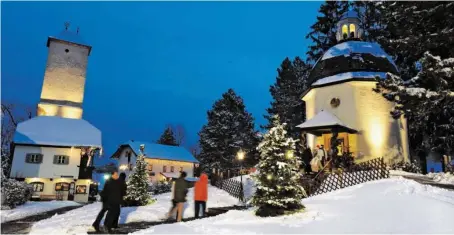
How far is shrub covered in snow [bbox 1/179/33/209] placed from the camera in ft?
55.0

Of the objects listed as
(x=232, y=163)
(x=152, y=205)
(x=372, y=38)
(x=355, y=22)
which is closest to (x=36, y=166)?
(x=152, y=205)

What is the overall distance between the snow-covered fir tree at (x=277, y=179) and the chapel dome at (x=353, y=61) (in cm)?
1681

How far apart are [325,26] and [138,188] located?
36740mm

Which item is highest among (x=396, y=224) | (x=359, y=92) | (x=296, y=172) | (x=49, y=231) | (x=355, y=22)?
(x=355, y=22)

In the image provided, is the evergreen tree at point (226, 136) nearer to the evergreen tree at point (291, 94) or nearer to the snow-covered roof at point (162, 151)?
the evergreen tree at point (291, 94)

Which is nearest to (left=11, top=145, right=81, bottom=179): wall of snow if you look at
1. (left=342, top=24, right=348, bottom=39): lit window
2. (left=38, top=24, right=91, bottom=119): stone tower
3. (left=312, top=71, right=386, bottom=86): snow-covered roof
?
(left=38, top=24, right=91, bottom=119): stone tower

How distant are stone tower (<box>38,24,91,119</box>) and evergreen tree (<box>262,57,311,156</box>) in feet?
81.9

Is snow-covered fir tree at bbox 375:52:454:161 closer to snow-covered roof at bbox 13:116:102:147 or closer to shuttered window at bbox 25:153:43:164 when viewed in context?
snow-covered roof at bbox 13:116:102:147

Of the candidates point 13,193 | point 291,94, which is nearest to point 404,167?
point 291,94

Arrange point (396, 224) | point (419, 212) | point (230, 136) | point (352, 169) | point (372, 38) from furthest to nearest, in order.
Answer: point (230, 136) → point (372, 38) → point (352, 169) → point (419, 212) → point (396, 224)

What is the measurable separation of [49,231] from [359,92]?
22784 millimetres

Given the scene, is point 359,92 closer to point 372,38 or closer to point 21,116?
point 372,38

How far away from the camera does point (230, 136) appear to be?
45000 mm

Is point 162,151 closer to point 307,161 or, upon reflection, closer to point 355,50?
point 355,50
